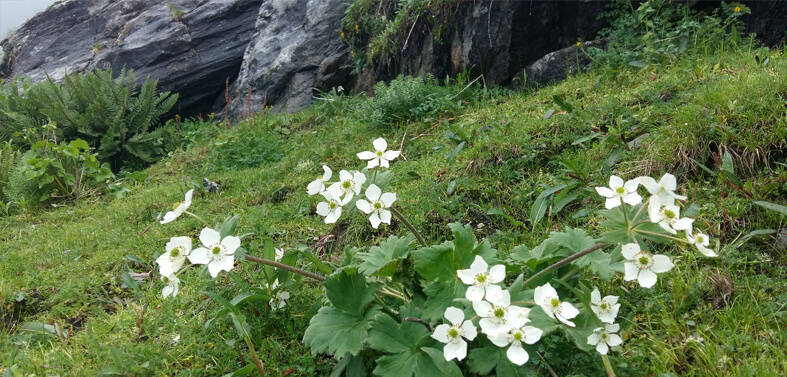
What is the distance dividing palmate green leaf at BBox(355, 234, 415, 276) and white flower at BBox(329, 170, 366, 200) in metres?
0.22

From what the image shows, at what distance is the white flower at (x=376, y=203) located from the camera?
5.04 feet

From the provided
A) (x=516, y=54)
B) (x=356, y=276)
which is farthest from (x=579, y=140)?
(x=516, y=54)

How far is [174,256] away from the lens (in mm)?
1379

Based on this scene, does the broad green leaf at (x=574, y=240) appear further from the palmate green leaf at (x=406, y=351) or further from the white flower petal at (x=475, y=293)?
the palmate green leaf at (x=406, y=351)

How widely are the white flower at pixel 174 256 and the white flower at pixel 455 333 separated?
2.56ft

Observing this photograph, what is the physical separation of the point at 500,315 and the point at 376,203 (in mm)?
552

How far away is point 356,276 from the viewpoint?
5.08ft

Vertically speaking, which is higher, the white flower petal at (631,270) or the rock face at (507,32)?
the white flower petal at (631,270)

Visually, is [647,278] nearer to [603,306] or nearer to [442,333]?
[603,306]

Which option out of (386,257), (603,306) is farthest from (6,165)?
(603,306)

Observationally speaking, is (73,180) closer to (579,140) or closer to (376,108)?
(376,108)

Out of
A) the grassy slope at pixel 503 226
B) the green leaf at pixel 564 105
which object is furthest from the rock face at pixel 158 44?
the green leaf at pixel 564 105

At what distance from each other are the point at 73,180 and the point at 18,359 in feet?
12.5

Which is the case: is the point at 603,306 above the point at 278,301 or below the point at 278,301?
above
